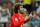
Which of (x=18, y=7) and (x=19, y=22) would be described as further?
(x=18, y=7)

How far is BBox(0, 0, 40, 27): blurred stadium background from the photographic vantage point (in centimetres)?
533

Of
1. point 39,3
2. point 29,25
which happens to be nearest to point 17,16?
point 29,25

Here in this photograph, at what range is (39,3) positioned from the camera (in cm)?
603

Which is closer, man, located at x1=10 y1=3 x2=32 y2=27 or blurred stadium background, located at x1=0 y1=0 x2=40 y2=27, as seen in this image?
man, located at x1=10 y1=3 x2=32 y2=27

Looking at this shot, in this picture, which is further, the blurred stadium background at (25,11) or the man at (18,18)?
the blurred stadium background at (25,11)

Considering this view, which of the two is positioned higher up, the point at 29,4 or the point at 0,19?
the point at 29,4

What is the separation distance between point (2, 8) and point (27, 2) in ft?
3.94

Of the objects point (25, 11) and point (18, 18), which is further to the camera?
point (25, 11)

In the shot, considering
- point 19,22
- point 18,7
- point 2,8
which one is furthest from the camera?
point 2,8

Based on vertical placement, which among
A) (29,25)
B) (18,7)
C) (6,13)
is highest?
(18,7)

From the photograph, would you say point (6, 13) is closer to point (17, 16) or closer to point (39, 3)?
point (39, 3)

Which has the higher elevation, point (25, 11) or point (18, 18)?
point (18, 18)

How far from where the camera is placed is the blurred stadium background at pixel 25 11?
533 cm

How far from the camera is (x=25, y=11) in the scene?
5590 millimetres
